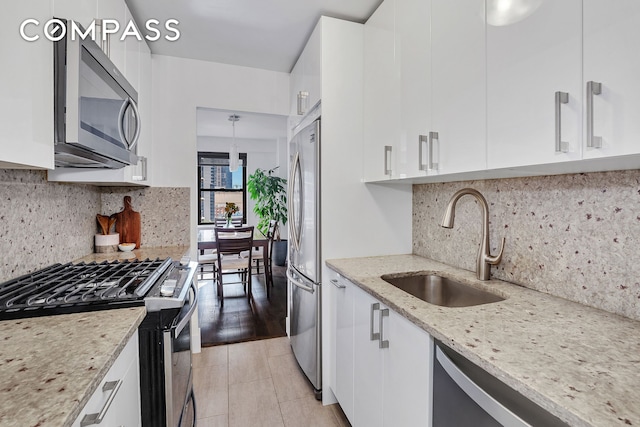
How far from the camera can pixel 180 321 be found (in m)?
1.27

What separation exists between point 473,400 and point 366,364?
70 centimetres

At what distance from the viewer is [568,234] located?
1212 millimetres

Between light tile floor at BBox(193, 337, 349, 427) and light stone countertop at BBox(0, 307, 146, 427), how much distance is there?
1164 millimetres

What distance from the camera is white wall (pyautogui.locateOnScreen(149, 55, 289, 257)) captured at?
260cm

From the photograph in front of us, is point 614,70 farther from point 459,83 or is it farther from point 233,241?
point 233,241

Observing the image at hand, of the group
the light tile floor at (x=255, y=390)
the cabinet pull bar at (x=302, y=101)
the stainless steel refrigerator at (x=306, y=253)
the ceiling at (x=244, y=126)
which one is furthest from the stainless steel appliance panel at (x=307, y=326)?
the ceiling at (x=244, y=126)

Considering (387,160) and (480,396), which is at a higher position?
(387,160)

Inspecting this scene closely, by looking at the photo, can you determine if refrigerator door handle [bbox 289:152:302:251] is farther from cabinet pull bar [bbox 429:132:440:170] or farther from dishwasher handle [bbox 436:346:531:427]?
dishwasher handle [bbox 436:346:531:427]

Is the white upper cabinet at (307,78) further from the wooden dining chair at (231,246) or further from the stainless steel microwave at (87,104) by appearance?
the wooden dining chair at (231,246)

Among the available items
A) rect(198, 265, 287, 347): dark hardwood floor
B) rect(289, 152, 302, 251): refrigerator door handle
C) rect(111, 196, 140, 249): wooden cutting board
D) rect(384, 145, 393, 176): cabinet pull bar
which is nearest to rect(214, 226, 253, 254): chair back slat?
rect(198, 265, 287, 347): dark hardwood floor

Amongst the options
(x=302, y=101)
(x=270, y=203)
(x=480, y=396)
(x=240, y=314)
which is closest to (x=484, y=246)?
(x=480, y=396)

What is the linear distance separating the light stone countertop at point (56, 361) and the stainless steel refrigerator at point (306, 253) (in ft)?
3.83

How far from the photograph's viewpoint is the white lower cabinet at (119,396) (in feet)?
2.30

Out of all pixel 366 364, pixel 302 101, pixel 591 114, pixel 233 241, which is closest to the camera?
pixel 591 114
